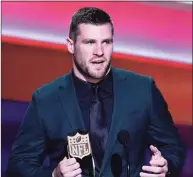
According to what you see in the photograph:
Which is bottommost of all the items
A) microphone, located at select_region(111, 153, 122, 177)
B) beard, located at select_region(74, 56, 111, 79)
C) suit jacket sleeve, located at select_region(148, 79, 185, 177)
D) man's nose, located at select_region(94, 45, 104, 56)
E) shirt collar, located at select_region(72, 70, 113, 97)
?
microphone, located at select_region(111, 153, 122, 177)

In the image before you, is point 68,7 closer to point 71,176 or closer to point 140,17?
point 140,17

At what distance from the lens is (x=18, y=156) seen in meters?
1.54

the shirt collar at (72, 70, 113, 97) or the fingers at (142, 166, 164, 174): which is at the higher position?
the shirt collar at (72, 70, 113, 97)

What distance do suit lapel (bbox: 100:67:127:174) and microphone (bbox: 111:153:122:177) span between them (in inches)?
0.9

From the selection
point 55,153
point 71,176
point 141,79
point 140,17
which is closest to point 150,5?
point 140,17

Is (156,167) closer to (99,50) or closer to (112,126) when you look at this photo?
(112,126)

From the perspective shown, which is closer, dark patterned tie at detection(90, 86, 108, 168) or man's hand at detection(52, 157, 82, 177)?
man's hand at detection(52, 157, 82, 177)

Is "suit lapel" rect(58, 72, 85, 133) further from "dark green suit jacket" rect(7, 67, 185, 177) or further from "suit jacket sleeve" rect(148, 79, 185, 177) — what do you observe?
"suit jacket sleeve" rect(148, 79, 185, 177)

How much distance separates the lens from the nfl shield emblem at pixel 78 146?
4.17 feet

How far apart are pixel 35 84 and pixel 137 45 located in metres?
0.53

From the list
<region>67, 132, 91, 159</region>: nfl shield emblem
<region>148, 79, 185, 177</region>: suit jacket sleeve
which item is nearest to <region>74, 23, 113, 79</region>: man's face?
<region>148, 79, 185, 177</region>: suit jacket sleeve

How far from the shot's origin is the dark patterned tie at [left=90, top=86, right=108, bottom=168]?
1.54m

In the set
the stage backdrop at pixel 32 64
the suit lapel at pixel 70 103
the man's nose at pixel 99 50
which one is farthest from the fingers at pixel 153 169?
the stage backdrop at pixel 32 64

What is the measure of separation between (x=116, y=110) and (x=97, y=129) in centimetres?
10
